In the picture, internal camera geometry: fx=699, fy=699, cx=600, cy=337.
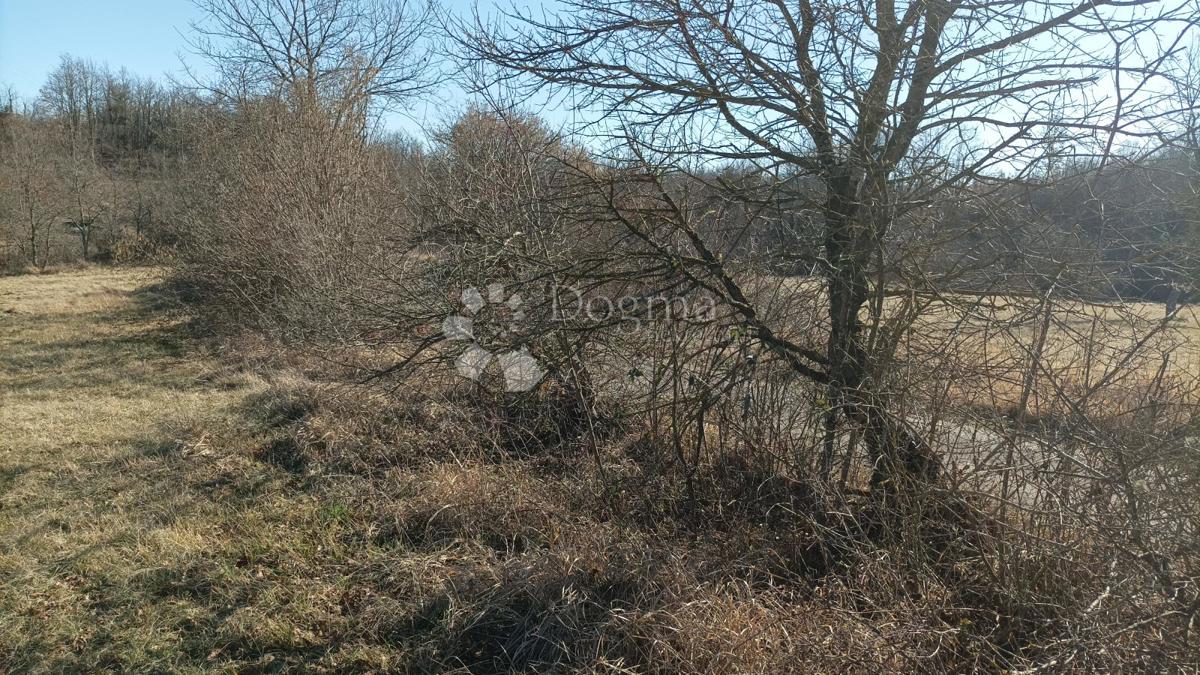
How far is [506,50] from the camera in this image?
456 centimetres

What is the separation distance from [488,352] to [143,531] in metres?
2.70

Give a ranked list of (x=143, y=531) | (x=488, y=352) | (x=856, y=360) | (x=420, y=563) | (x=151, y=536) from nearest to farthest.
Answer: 1. (x=856, y=360)
2. (x=420, y=563)
3. (x=151, y=536)
4. (x=143, y=531)
5. (x=488, y=352)

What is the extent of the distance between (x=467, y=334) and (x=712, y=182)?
244cm

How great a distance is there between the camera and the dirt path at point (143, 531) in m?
3.38

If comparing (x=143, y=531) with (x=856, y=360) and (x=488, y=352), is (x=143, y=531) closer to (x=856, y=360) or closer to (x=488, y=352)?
(x=488, y=352)

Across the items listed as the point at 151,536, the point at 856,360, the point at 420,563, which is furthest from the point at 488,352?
the point at 856,360

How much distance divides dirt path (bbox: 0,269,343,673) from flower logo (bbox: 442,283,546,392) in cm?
172

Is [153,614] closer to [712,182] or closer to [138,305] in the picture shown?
[712,182]

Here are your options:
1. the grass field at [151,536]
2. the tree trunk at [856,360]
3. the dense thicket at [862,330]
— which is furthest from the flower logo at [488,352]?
the tree trunk at [856,360]

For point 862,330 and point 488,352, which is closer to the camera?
point 862,330

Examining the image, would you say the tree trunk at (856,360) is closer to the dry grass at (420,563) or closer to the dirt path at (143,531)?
the dry grass at (420,563)

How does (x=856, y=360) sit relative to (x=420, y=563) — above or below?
above

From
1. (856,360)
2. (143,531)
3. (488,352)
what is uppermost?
(856,360)

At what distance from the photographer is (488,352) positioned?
233 inches
